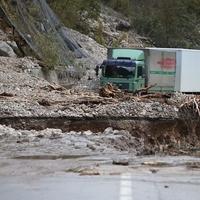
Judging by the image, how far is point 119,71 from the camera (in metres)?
38.7

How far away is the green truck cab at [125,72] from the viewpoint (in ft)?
125

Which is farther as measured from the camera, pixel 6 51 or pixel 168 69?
pixel 6 51

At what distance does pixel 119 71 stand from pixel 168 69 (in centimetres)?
405

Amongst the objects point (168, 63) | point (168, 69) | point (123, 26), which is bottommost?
point (168, 69)

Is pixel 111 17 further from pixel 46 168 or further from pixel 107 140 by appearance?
pixel 46 168

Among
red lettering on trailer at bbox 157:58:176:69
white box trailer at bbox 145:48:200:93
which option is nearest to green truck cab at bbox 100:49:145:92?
white box trailer at bbox 145:48:200:93

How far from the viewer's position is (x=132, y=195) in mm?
10758

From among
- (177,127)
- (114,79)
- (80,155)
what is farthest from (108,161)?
(114,79)

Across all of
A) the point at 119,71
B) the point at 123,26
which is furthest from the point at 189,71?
the point at 123,26

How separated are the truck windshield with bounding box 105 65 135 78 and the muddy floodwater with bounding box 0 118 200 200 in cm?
1152

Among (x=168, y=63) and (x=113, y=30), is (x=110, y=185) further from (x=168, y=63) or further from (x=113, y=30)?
(x=113, y=30)

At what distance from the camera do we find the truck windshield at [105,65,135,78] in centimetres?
3831

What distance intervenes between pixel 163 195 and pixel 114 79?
92.6 ft

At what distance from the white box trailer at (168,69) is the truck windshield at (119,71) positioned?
8.56 ft
